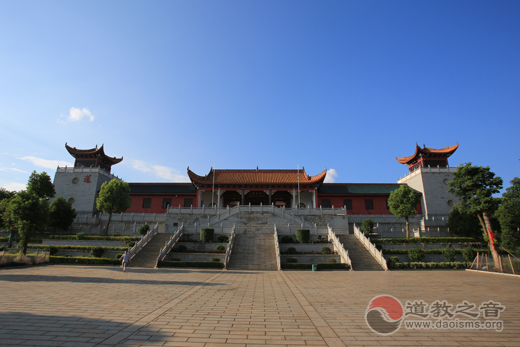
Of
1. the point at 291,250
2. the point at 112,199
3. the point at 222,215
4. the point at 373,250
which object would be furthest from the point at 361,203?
the point at 112,199

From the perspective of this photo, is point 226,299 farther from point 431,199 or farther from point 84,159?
point 84,159

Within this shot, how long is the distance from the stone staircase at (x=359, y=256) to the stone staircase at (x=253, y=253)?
6.31 m

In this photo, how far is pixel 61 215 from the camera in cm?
3061

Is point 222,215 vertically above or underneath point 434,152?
underneath

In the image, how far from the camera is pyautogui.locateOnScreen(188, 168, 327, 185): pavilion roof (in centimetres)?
3797

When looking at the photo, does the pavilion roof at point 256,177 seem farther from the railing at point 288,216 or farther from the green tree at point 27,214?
the green tree at point 27,214

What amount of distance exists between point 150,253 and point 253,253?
332 inches

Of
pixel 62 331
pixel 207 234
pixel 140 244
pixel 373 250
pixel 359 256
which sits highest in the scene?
pixel 207 234

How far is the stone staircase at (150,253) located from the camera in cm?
2037

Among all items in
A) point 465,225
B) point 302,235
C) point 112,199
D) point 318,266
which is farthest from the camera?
point 112,199

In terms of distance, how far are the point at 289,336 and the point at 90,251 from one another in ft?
76.6

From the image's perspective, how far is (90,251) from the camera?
22812 millimetres

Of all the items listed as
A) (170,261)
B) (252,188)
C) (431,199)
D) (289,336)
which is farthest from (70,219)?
(431,199)

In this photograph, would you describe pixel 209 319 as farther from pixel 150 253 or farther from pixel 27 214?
pixel 27 214
